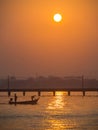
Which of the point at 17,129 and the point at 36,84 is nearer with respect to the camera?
the point at 17,129

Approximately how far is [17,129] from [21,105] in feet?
102

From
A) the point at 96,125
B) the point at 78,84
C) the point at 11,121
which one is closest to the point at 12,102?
the point at 11,121

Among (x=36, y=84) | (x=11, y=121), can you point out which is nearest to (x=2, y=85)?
(x=36, y=84)

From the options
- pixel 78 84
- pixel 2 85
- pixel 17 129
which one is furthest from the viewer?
pixel 78 84

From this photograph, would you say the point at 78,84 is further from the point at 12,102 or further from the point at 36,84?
the point at 12,102

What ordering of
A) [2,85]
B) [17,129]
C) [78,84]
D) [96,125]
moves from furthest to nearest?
[78,84], [2,85], [96,125], [17,129]

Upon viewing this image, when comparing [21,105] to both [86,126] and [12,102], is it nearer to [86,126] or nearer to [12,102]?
[12,102]

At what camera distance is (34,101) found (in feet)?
224

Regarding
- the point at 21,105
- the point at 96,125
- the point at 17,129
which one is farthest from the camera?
the point at 21,105

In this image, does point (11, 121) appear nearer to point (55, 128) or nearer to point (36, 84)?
point (55, 128)

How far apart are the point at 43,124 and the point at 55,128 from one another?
3.67 m

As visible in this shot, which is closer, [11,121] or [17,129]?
[17,129]

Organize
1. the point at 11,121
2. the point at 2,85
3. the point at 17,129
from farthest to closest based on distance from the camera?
1. the point at 2,85
2. the point at 11,121
3. the point at 17,129

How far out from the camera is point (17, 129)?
115 feet
